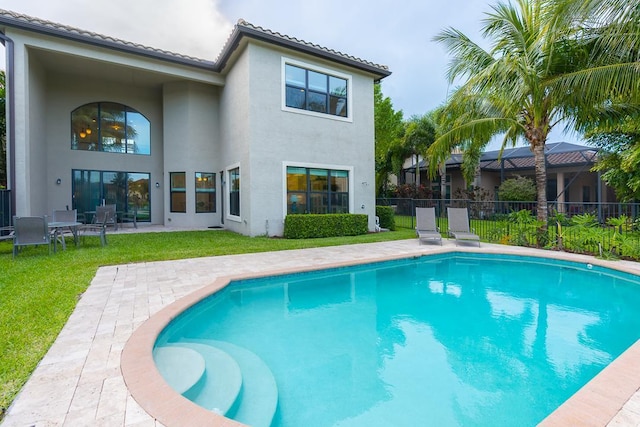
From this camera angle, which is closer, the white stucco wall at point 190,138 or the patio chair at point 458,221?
the patio chair at point 458,221

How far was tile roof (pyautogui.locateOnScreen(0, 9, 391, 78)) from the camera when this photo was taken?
10148 millimetres

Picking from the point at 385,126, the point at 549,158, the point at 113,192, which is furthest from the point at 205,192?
the point at 549,158

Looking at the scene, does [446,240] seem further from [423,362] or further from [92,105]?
[92,105]

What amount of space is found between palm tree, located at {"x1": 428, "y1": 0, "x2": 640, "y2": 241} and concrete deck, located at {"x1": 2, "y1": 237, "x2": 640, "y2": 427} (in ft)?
21.1

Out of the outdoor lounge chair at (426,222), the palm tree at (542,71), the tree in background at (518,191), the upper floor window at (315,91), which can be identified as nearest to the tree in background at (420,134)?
the tree in background at (518,191)

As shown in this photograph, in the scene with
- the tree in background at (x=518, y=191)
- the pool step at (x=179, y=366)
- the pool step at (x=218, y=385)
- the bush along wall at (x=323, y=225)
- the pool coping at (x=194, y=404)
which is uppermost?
the tree in background at (x=518, y=191)

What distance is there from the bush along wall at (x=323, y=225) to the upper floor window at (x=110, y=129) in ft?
30.2

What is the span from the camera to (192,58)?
13258 mm

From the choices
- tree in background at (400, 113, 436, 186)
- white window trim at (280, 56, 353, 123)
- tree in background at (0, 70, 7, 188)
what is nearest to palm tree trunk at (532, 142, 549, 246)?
white window trim at (280, 56, 353, 123)

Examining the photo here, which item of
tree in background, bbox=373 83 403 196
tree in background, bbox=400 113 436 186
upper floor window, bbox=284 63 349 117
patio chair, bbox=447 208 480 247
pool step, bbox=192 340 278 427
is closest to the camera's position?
pool step, bbox=192 340 278 427

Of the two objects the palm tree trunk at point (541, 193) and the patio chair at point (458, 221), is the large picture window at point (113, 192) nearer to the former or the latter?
the patio chair at point (458, 221)

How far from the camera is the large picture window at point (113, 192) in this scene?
1454 centimetres

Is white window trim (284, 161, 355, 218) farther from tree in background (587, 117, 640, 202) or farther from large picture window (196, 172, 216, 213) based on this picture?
tree in background (587, 117, 640, 202)

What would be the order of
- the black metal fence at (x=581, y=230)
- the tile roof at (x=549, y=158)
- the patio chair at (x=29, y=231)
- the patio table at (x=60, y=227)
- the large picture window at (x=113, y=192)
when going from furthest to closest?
1. the tile roof at (x=549, y=158)
2. the large picture window at (x=113, y=192)
3. the black metal fence at (x=581, y=230)
4. the patio table at (x=60, y=227)
5. the patio chair at (x=29, y=231)
